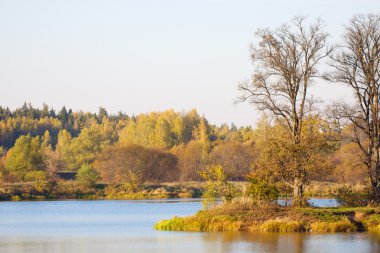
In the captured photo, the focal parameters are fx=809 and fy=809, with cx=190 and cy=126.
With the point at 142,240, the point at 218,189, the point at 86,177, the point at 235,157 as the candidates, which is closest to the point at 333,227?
the point at 218,189

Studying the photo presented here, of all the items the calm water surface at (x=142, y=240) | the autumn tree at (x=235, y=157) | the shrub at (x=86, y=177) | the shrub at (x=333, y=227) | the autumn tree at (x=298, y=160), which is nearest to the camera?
the calm water surface at (x=142, y=240)

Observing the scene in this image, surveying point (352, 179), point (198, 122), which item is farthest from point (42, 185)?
point (198, 122)

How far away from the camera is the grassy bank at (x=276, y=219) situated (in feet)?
130

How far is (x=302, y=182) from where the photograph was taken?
4422 centimetres

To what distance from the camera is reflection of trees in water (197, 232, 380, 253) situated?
1300 inches

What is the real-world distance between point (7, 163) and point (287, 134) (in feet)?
199

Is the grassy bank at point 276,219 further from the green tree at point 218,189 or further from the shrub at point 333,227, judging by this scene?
the green tree at point 218,189

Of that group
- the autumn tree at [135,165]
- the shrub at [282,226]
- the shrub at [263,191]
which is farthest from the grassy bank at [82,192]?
the shrub at [282,226]

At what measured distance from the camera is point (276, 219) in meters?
40.4

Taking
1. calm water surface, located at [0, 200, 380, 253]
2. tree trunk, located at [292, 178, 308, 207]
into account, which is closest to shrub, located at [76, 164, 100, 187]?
calm water surface, located at [0, 200, 380, 253]

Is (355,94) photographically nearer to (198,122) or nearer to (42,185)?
(42,185)

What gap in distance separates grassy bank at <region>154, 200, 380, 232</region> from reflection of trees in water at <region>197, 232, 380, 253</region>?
1.05 m

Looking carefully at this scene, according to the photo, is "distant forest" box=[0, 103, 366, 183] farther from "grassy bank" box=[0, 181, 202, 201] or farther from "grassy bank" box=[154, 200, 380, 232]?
"grassy bank" box=[154, 200, 380, 232]

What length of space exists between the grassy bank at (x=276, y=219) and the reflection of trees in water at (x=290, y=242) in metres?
1.05
